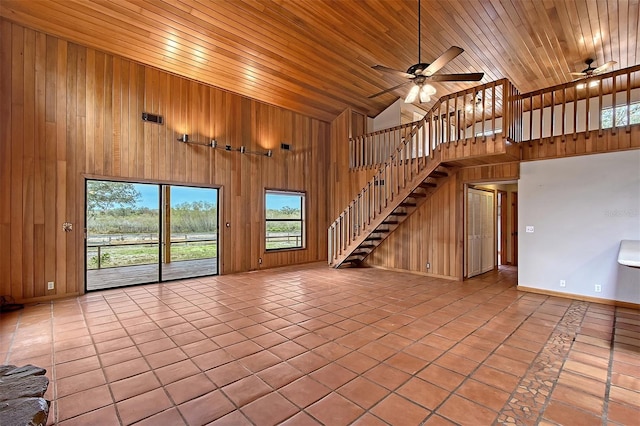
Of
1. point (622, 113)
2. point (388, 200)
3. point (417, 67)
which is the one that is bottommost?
point (388, 200)

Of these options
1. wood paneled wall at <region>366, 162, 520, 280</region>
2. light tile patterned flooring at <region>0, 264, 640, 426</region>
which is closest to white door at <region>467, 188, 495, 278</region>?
wood paneled wall at <region>366, 162, 520, 280</region>

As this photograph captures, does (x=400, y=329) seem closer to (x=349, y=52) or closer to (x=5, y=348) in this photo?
(x=5, y=348)

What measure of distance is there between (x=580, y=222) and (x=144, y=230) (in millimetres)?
8471

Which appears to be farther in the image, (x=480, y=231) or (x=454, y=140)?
(x=480, y=231)

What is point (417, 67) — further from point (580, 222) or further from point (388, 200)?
point (580, 222)

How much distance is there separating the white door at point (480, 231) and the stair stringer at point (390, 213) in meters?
1.04

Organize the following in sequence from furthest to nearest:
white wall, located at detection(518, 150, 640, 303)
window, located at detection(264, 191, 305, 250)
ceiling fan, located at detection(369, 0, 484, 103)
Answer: window, located at detection(264, 191, 305, 250) → white wall, located at detection(518, 150, 640, 303) → ceiling fan, located at detection(369, 0, 484, 103)

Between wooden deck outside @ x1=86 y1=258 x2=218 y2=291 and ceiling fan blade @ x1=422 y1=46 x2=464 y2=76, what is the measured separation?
590 centimetres

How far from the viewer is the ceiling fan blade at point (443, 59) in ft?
12.1

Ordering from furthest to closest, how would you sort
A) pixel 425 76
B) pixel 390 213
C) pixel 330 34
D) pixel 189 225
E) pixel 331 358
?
pixel 189 225 → pixel 390 213 → pixel 330 34 → pixel 425 76 → pixel 331 358

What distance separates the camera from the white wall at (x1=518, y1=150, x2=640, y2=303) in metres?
4.57

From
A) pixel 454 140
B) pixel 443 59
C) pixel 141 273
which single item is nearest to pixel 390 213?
pixel 454 140

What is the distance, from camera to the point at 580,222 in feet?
16.3

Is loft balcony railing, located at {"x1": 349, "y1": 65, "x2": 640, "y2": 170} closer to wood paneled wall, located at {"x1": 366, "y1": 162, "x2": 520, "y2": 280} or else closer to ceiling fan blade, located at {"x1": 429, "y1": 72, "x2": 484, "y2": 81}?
ceiling fan blade, located at {"x1": 429, "y1": 72, "x2": 484, "y2": 81}
